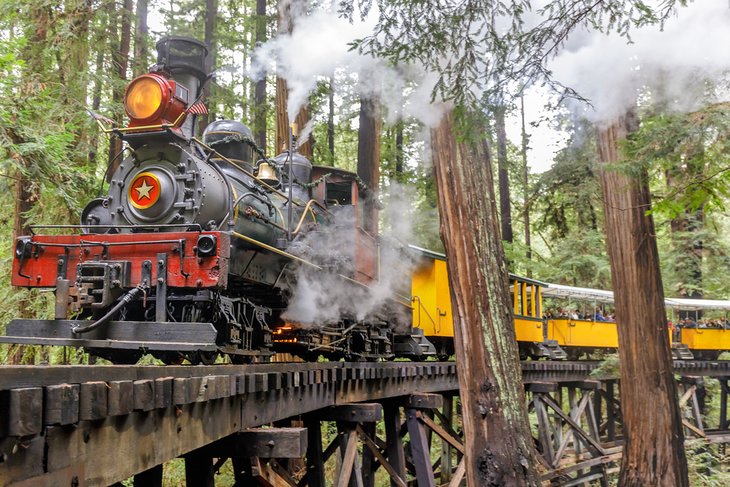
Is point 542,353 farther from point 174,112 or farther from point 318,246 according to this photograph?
point 174,112

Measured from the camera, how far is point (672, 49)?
6512 millimetres

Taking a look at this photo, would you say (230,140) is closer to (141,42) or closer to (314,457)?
(314,457)

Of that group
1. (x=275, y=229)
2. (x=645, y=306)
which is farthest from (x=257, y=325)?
(x=645, y=306)

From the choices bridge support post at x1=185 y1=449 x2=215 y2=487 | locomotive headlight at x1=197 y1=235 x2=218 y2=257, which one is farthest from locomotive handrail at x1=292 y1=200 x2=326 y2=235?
bridge support post at x1=185 y1=449 x2=215 y2=487

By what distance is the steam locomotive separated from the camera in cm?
558

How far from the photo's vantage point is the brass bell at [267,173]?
8.52 m

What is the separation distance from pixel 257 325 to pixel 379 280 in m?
3.32

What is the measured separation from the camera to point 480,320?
6.09 metres

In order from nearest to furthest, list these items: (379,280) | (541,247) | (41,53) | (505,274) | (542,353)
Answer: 1. (505,274)
2. (379,280)
3. (41,53)
4. (542,353)
5. (541,247)

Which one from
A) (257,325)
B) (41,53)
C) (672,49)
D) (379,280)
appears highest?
(41,53)

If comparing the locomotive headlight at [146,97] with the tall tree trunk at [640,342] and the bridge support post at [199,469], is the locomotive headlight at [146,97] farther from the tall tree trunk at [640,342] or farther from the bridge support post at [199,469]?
the tall tree trunk at [640,342]

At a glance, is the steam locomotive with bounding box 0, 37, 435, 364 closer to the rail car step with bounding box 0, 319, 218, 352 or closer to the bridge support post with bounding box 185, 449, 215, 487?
the rail car step with bounding box 0, 319, 218, 352

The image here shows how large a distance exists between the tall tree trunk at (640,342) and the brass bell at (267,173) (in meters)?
4.24

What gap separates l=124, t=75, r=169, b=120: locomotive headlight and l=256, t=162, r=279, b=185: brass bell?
226 centimetres
